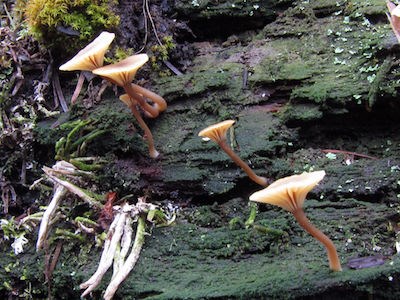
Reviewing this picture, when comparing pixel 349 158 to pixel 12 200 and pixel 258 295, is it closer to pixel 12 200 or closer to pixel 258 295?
pixel 258 295

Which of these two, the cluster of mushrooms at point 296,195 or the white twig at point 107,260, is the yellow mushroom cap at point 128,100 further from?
the cluster of mushrooms at point 296,195

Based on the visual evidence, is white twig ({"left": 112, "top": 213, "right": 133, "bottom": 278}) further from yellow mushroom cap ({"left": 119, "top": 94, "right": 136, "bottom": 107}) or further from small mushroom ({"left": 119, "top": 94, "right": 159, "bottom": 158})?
yellow mushroom cap ({"left": 119, "top": 94, "right": 136, "bottom": 107})

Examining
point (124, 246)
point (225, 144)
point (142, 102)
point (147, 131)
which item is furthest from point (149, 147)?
point (124, 246)

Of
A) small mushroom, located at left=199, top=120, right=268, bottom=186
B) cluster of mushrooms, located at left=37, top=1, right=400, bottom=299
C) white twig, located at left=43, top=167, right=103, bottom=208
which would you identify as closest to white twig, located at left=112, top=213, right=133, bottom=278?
cluster of mushrooms, located at left=37, top=1, right=400, bottom=299

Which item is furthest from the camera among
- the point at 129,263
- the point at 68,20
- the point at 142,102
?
the point at 68,20

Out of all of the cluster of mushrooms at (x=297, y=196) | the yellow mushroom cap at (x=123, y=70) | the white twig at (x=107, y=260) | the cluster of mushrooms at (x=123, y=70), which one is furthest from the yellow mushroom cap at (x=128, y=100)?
the cluster of mushrooms at (x=297, y=196)

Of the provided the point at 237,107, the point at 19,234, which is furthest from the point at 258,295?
the point at 19,234

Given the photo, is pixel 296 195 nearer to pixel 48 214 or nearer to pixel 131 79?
pixel 131 79
